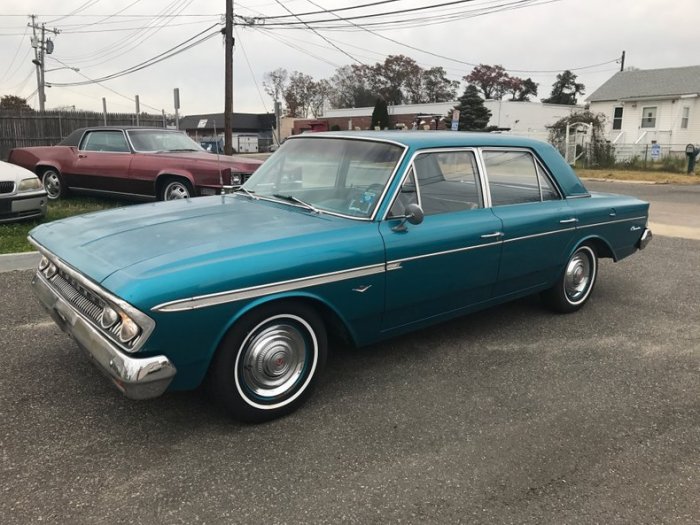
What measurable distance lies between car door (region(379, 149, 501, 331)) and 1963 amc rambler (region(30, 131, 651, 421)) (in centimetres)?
1

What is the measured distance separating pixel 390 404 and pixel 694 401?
1949 millimetres

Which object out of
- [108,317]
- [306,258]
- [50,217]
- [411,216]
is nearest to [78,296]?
[108,317]

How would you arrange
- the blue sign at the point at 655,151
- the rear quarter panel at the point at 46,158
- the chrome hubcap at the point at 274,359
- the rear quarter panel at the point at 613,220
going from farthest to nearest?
the blue sign at the point at 655,151, the rear quarter panel at the point at 46,158, the rear quarter panel at the point at 613,220, the chrome hubcap at the point at 274,359

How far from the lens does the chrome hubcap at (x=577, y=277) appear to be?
505 cm

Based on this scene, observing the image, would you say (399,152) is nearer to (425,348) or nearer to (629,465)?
(425,348)

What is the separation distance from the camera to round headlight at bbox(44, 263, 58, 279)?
11.2ft

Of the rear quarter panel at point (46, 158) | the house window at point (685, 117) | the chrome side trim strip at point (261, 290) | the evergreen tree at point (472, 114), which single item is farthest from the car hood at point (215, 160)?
the house window at point (685, 117)

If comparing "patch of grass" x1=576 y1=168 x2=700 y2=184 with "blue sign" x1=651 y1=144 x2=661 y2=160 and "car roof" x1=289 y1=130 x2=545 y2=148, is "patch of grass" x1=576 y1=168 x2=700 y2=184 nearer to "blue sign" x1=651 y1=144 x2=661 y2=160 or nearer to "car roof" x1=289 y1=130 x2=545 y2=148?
"blue sign" x1=651 y1=144 x2=661 y2=160

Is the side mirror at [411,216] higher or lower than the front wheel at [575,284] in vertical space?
higher

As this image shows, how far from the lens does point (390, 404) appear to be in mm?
3420

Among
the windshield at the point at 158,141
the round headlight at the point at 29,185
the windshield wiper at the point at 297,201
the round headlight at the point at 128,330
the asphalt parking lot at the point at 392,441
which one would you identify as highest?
the windshield at the point at 158,141

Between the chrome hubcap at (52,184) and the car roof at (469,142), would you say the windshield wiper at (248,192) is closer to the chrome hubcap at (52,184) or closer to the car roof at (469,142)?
the car roof at (469,142)

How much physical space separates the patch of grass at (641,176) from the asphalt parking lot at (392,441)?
1898cm

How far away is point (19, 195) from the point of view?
294 inches
